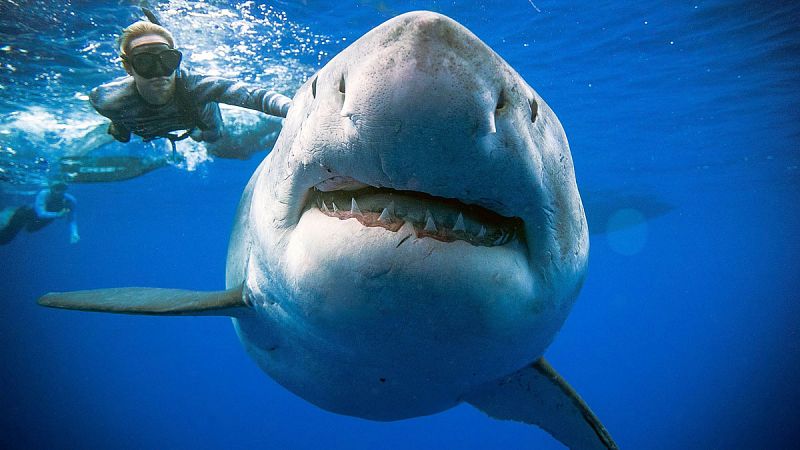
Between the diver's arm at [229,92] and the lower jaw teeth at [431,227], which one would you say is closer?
the lower jaw teeth at [431,227]

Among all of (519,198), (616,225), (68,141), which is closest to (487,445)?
(616,225)

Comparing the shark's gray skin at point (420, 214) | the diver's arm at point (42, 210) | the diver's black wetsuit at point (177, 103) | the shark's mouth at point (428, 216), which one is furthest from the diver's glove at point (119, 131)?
the diver's arm at point (42, 210)

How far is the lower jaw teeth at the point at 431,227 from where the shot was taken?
4.60 feet

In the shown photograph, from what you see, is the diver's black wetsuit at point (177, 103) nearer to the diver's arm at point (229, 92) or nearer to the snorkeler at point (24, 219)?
the diver's arm at point (229, 92)

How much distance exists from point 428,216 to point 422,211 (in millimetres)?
38

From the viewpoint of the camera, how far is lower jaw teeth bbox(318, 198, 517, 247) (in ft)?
4.60

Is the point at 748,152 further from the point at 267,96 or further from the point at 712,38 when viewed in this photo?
the point at 267,96

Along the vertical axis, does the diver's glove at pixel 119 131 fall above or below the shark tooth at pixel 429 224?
below

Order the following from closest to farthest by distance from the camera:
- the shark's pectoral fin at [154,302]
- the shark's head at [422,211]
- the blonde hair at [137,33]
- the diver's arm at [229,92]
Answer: the shark's head at [422,211], the shark's pectoral fin at [154,302], the blonde hair at [137,33], the diver's arm at [229,92]

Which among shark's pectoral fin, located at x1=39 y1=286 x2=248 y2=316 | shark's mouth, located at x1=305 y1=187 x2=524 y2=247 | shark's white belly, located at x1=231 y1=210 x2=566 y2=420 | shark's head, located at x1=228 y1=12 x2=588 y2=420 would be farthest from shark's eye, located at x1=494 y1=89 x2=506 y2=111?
shark's pectoral fin, located at x1=39 y1=286 x2=248 y2=316

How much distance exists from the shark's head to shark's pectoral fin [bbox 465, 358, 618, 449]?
1104mm

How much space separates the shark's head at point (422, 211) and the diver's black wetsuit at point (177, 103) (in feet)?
15.6

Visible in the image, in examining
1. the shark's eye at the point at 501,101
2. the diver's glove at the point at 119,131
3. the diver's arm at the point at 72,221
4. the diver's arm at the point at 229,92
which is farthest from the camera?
the diver's arm at the point at 72,221

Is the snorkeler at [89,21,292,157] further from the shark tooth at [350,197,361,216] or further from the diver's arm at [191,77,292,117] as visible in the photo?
the shark tooth at [350,197,361,216]
